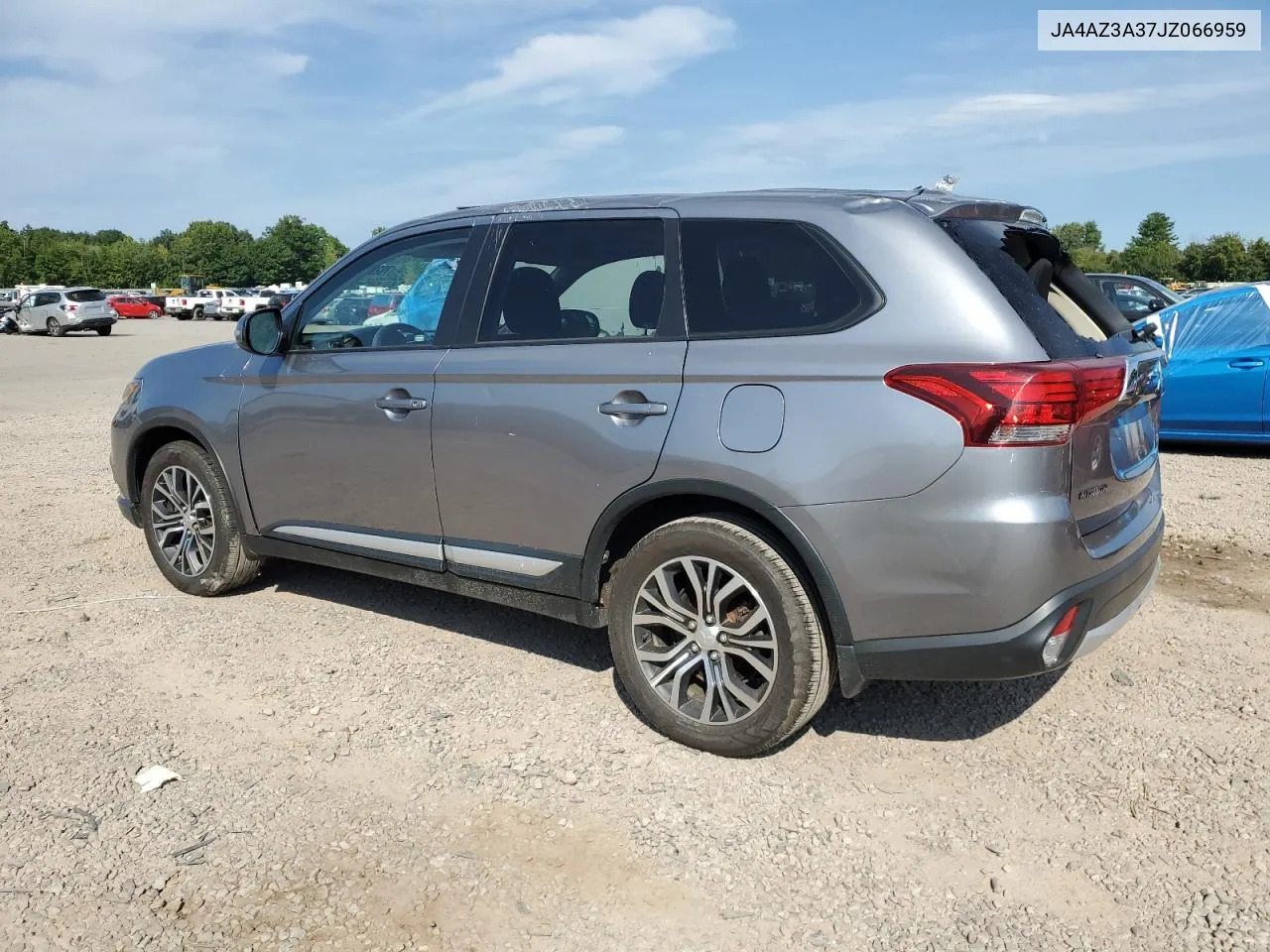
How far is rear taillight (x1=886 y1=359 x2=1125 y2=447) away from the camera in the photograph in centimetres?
302

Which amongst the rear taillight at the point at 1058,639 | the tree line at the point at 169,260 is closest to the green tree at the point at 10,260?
the tree line at the point at 169,260

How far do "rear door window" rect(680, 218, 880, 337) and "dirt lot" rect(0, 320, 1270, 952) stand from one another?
1.49 meters

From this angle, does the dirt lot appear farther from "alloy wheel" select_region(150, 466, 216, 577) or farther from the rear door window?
the rear door window

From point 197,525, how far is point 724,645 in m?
3.08

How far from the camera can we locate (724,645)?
11.7ft

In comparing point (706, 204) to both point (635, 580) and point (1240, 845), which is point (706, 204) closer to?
point (635, 580)

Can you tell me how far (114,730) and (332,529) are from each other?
1.22 metres

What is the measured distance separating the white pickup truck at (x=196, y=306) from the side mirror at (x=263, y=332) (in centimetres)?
5628

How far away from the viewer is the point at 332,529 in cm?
472

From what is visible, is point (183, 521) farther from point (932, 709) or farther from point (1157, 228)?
point (1157, 228)

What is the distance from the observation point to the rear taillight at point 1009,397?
3.02 meters

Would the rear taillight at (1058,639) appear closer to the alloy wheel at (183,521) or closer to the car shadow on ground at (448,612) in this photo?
the car shadow on ground at (448,612)

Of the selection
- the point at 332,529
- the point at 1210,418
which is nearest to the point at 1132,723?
the point at 332,529

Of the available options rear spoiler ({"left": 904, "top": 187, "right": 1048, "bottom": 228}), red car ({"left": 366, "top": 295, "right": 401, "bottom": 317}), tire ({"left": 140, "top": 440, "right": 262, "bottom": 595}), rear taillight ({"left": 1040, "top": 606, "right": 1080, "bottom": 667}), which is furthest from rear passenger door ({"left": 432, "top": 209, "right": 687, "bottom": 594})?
tire ({"left": 140, "top": 440, "right": 262, "bottom": 595})
